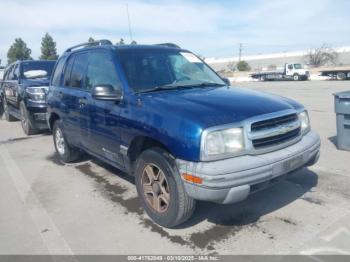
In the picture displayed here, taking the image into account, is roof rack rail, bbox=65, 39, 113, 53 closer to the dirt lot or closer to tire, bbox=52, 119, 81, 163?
tire, bbox=52, 119, 81, 163

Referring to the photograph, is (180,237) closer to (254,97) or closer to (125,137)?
(125,137)

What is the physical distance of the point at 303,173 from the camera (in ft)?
16.9

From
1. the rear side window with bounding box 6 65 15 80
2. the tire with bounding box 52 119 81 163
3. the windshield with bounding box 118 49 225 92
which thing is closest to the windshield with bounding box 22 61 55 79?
the rear side window with bounding box 6 65 15 80

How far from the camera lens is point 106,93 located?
394 centimetres

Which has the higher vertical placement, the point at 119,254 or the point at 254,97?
the point at 254,97

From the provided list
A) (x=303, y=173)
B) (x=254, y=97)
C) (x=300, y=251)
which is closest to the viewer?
(x=300, y=251)

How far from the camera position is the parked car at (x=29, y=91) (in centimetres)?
879

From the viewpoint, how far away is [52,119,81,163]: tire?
6.14 metres

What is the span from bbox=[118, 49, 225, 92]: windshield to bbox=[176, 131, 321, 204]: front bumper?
1.29m

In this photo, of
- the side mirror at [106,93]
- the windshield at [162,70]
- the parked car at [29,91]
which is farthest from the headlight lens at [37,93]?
the side mirror at [106,93]

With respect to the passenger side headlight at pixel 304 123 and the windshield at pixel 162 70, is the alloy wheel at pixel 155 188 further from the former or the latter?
the passenger side headlight at pixel 304 123

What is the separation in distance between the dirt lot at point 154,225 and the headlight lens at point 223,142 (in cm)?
91

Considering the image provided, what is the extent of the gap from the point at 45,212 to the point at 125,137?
4.63 ft

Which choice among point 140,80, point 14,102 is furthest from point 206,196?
point 14,102
